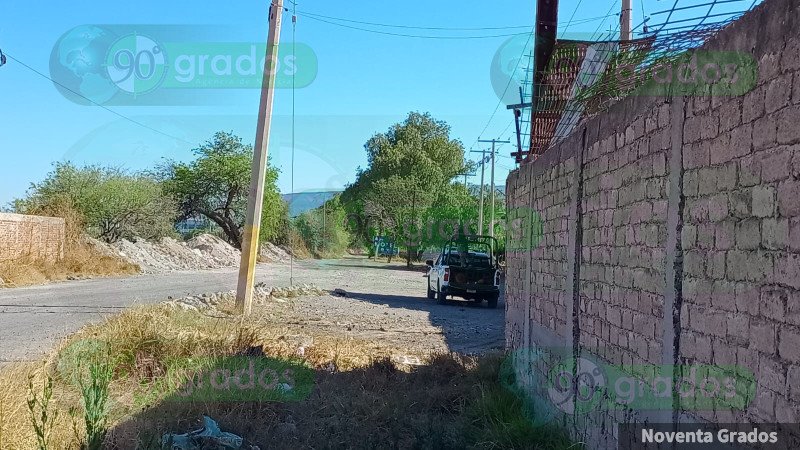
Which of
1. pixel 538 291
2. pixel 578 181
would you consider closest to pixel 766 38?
pixel 578 181

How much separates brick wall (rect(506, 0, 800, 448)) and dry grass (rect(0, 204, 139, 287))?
19.6 meters

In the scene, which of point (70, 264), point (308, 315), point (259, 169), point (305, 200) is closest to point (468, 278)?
point (308, 315)

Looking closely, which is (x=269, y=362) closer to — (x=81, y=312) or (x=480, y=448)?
(x=480, y=448)

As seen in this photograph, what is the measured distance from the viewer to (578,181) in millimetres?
5430

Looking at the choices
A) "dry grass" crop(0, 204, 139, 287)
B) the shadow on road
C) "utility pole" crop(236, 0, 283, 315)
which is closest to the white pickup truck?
the shadow on road

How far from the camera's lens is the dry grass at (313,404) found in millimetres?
5168

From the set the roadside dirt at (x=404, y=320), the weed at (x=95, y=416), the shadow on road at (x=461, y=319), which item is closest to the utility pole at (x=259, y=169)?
the roadside dirt at (x=404, y=320)

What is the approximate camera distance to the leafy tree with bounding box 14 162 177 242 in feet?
101

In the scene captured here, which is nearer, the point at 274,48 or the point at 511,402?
the point at 511,402

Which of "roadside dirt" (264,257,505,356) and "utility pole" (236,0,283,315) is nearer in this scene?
"roadside dirt" (264,257,505,356)

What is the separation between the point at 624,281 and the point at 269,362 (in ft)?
15.2

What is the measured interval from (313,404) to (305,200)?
64333mm

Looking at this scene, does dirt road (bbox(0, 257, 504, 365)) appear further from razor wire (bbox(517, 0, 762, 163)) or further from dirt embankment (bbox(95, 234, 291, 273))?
dirt embankment (bbox(95, 234, 291, 273))

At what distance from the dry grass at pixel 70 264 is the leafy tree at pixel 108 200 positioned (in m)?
2.50
